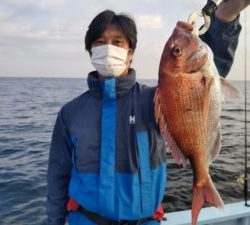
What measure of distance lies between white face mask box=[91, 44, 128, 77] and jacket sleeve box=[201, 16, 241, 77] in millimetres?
576

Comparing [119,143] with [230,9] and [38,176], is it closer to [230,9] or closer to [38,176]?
[230,9]

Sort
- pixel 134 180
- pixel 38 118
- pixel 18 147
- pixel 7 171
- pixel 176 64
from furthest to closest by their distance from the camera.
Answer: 1. pixel 38 118
2. pixel 18 147
3. pixel 7 171
4. pixel 134 180
5. pixel 176 64

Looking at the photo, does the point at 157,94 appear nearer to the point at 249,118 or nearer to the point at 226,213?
the point at 226,213

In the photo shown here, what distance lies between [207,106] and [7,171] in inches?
375

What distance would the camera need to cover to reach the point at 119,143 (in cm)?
263

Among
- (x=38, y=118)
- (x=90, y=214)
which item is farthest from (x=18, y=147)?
(x=90, y=214)

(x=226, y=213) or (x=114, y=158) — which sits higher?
(x=114, y=158)

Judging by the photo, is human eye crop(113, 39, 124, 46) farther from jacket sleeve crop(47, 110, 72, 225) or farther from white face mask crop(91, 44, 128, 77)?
jacket sleeve crop(47, 110, 72, 225)

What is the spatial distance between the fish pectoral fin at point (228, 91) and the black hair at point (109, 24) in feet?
2.94

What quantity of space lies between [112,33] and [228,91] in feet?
3.32

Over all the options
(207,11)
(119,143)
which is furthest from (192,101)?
(119,143)

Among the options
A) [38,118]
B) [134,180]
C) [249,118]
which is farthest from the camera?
[38,118]

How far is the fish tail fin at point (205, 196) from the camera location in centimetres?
217

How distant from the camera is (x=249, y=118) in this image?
21.2 m
